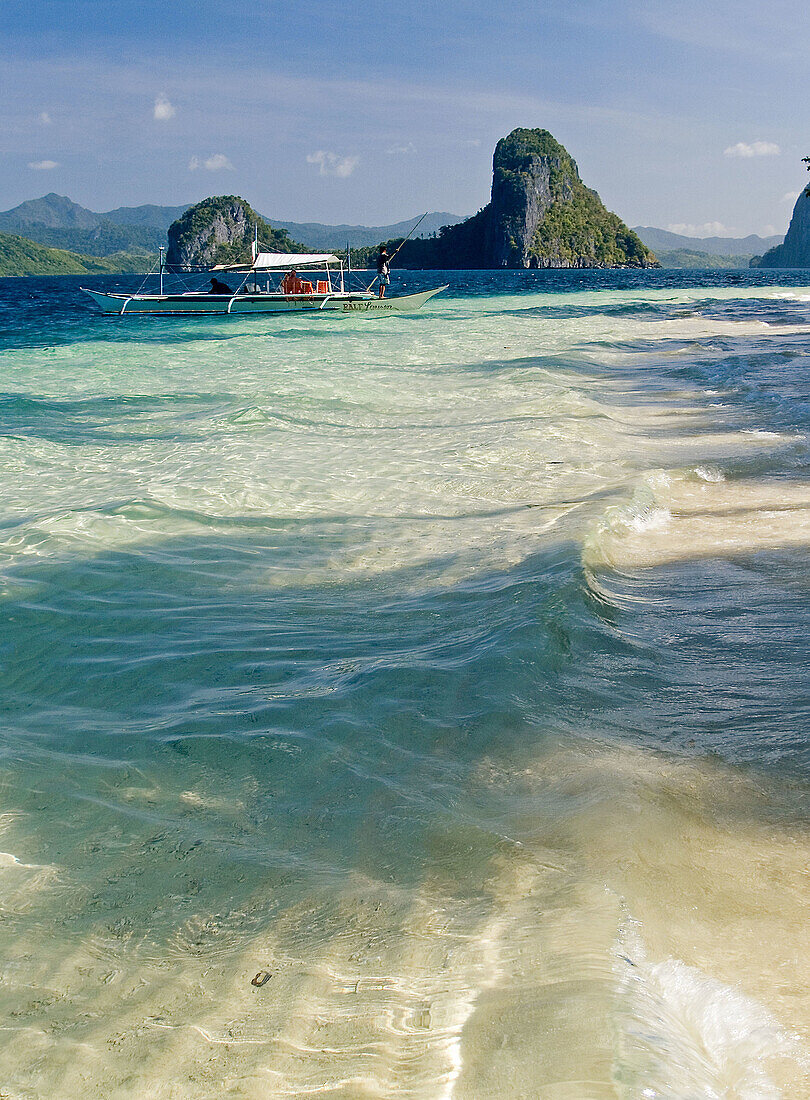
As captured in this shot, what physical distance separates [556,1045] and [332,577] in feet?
13.0

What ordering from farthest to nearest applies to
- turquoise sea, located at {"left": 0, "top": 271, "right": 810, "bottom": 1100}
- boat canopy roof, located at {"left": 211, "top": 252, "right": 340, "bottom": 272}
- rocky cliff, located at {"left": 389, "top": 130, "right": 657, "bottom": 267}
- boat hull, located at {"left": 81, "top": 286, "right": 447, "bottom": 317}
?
1. rocky cliff, located at {"left": 389, "top": 130, "right": 657, "bottom": 267}
2. boat hull, located at {"left": 81, "top": 286, "right": 447, "bottom": 317}
3. boat canopy roof, located at {"left": 211, "top": 252, "right": 340, "bottom": 272}
4. turquoise sea, located at {"left": 0, "top": 271, "right": 810, "bottom": 1100}

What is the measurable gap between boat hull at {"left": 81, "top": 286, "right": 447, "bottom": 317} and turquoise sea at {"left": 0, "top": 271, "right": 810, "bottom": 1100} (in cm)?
2844

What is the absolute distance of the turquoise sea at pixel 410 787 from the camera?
1964mm

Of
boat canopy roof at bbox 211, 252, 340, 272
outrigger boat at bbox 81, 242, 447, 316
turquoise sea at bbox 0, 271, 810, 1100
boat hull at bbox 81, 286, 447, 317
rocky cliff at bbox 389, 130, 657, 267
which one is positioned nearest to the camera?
turquoise sea at bbox 0, 271, 810, 1100

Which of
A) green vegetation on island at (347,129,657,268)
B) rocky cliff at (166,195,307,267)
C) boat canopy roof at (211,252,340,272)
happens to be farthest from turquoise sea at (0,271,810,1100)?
green vegetation on island at (347,129,657,268)

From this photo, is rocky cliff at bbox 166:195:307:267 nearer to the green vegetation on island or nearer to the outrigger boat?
the green vegetation on island

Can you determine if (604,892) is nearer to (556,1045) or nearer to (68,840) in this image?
(556,1045)

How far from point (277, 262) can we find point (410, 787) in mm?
34776

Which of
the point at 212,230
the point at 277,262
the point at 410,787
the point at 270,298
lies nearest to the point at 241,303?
the point at 270,298

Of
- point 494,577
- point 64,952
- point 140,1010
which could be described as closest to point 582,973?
point 140,1010

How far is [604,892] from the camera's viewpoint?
95.3 inches

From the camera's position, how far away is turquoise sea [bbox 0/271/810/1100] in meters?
1.96

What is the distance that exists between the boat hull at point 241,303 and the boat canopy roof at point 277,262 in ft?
3.81

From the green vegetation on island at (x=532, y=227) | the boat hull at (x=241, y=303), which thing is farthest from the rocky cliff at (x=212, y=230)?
the boat hull at (x=241, y=303)
